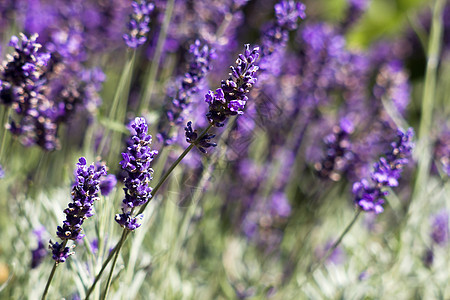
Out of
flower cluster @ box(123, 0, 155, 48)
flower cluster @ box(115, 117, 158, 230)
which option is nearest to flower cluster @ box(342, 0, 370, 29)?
flower cluster @ box(123, 0, 155, 48)

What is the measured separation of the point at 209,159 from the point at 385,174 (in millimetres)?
643

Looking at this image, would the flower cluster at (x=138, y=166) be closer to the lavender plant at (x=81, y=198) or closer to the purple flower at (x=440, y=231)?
the lavender plant at (x=81, y=198)

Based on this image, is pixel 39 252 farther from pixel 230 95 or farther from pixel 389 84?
pixel 389 84

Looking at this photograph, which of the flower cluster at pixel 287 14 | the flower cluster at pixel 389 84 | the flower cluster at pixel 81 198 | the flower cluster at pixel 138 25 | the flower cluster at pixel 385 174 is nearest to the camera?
the flower cluster at pixel 81 198

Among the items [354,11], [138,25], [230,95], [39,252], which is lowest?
[39,252]

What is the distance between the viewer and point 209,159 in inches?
71.2

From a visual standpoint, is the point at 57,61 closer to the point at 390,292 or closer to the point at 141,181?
the point at 141,181

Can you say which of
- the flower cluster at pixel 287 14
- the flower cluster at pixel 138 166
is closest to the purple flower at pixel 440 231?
the flower cluster at pixel 287 14

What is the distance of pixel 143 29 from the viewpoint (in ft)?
5.33

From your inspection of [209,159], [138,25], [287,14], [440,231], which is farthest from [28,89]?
[440,231]

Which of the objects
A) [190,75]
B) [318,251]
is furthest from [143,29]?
[318,251]

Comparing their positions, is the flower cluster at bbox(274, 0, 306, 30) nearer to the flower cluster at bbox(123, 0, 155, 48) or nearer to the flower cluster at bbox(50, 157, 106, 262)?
the flower cluster at bbox(123, 0, 155, 48)

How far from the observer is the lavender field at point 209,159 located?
1.52 metres

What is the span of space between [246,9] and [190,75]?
2.13m
